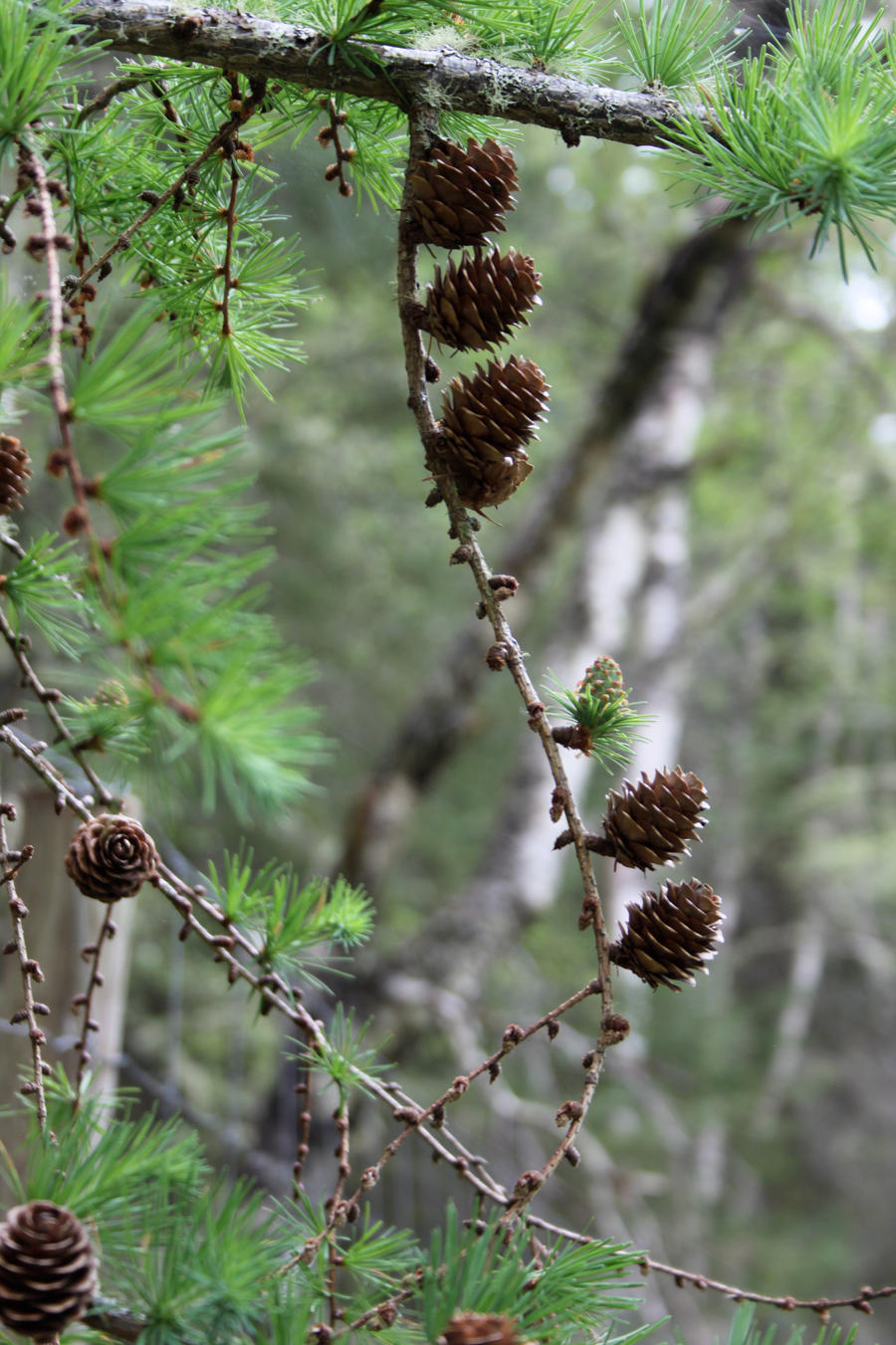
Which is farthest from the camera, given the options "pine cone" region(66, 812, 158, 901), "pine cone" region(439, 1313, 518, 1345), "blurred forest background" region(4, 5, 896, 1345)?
"blurred forest background" region(4, 5, 896, 1345)

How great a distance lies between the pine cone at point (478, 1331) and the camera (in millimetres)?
258

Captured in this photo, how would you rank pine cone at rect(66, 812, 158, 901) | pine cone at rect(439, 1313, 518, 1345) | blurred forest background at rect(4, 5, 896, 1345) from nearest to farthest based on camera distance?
1. pine cone at rect(439, 1313, 518, 1345)
2. pine cone at rect(66, 812, 158, 901)
3. blurred forest background at rect(4, 5, 896, 1345)

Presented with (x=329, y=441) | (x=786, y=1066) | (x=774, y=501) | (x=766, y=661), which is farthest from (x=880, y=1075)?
(x=329, y=441)

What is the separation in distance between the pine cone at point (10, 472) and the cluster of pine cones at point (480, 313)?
173mm

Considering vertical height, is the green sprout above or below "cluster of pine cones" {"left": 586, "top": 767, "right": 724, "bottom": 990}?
above

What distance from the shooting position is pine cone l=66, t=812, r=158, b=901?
0.36 meters

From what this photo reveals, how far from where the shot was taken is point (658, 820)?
14.6 inches

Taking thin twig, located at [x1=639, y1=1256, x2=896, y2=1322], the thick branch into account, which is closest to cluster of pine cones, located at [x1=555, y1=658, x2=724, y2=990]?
thin twig, located at [x1=639, y1=1256, x2=896, y2=1322]

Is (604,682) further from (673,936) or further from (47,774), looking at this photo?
(47,774)

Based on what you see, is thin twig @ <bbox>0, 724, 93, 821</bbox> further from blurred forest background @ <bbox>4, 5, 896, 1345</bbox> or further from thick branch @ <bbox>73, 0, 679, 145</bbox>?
thick branch @ <bbox>73, 0, 679, 145</bbox>

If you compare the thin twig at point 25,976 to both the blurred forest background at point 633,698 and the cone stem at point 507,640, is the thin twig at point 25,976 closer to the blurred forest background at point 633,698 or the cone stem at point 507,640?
the blurred forest background at point 633,698

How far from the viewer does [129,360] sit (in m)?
0.27

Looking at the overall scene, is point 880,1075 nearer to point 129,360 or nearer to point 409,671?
point 409,671

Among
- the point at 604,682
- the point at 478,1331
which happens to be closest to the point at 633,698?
the point at 604,682
